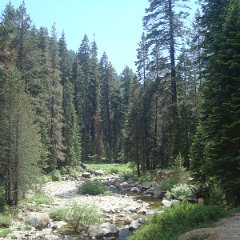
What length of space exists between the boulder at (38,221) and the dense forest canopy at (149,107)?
320 cm

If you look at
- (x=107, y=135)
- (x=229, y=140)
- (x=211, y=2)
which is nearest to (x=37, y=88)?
(x=211, y=2)

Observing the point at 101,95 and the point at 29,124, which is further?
the point at 101,95

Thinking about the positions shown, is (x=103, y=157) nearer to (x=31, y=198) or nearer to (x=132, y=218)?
(x=31, y=198)

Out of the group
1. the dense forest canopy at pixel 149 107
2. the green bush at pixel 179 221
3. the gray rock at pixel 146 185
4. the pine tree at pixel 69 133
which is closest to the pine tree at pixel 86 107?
the dense forest canopy at pixel 149 107

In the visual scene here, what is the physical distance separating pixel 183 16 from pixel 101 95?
1621 inches

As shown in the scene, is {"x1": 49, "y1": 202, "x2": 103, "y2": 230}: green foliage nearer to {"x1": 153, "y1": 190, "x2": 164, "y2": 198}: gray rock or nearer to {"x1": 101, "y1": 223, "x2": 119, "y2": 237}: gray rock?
{"x1": 101, "y1": 223, "x2": 119, "y2": 237}: gray rock

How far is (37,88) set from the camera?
3384 cm

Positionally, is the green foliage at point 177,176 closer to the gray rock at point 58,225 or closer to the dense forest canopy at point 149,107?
the dense forest canopy at point 149,107

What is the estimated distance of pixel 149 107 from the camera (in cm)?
3888

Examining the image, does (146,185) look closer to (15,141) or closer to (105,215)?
(105,215)

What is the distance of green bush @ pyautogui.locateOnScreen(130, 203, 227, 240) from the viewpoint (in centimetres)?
1105

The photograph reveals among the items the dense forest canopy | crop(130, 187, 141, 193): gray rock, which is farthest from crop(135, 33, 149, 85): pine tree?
crop(130, 187, 141, 193): gray rock

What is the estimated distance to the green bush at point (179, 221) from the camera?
1105cm

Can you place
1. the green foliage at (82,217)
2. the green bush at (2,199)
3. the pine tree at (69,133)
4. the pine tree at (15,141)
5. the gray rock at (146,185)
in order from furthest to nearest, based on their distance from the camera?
the pine tree at (69,133) → the gray rock at (146,185) → the pine tree at (15,141) → the green bush at (2,199) → the green foliage at (82,217)
